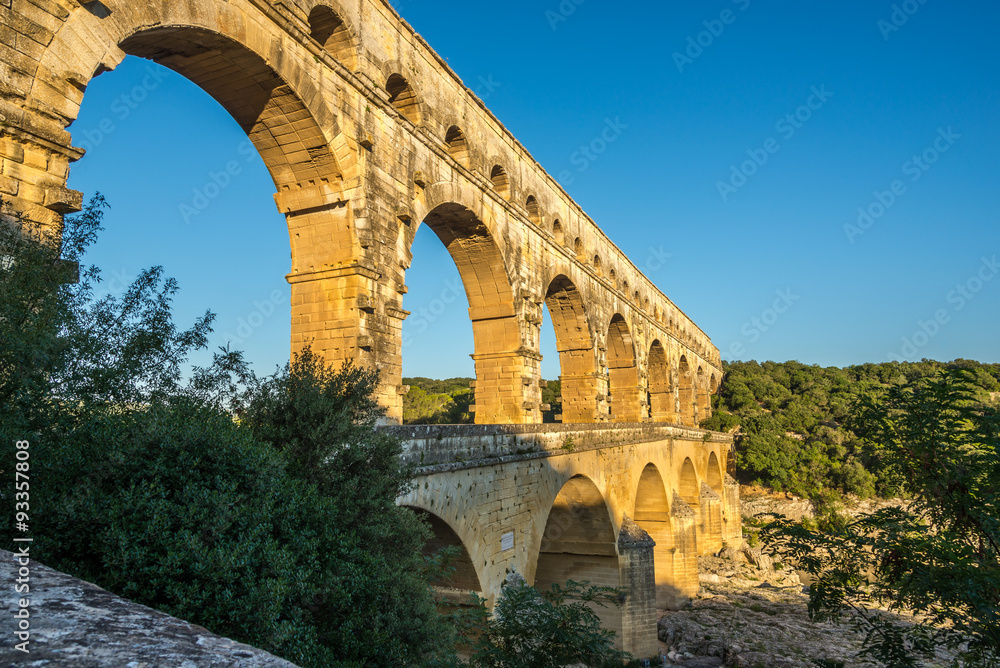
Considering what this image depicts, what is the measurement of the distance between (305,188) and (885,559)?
8.82 m

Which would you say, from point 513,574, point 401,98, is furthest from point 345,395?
point 401,98

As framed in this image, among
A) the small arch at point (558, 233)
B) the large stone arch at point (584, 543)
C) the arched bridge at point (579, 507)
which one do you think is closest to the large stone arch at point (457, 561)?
the arched bridge at point (579, 507)

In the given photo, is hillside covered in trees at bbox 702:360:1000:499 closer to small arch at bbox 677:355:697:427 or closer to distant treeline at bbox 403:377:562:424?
small arch at bbox 677:355:697:427

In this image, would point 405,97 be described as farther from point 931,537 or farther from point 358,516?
point 931,537

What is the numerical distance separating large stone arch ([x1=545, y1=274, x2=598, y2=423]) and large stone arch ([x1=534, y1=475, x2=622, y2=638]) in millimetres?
3955

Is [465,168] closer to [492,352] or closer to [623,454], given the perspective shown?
[492,352]

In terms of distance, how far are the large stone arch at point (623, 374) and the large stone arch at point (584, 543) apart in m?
8.69

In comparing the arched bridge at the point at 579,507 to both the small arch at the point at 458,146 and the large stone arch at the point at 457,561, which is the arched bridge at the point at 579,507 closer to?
the large stone arch at the point at 457,561

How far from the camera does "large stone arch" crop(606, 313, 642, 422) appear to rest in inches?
918

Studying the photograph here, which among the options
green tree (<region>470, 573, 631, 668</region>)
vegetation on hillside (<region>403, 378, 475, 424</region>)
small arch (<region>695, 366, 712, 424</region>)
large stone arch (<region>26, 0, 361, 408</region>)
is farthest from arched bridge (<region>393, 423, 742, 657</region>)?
vegetation on hillside (<region>403, 378, 475, 424</region>)

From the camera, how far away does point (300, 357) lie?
6.16 metres

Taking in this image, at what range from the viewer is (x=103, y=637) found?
1688 millimetres

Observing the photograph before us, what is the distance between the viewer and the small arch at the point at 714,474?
98.7 feet

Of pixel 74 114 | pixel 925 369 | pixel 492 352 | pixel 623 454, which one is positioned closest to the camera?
pixel 74 114
